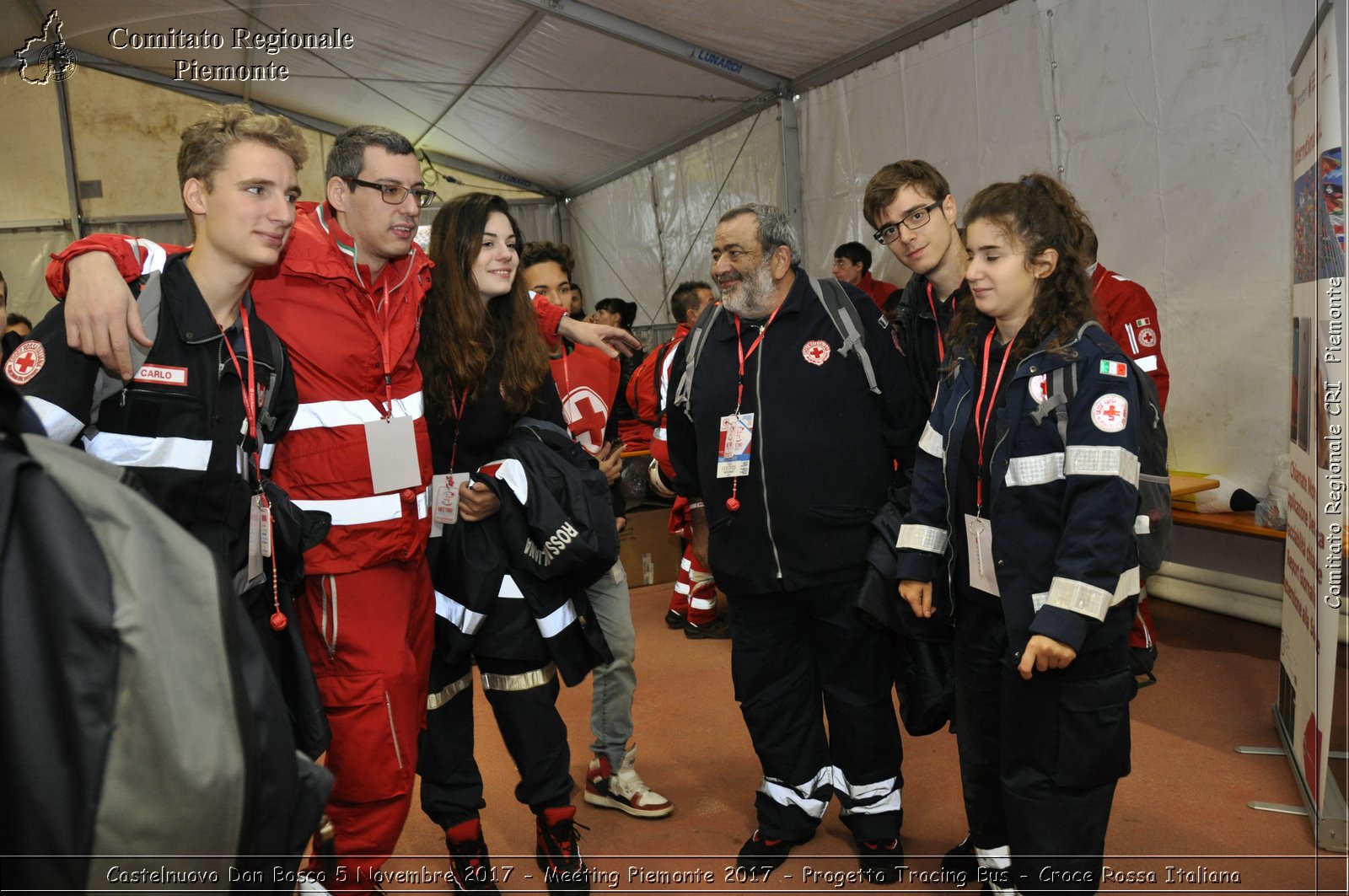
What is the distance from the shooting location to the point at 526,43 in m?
8.12

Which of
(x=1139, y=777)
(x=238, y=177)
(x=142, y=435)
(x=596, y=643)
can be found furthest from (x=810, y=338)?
(x=1139, y=777)

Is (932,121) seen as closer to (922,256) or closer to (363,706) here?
(922,256)

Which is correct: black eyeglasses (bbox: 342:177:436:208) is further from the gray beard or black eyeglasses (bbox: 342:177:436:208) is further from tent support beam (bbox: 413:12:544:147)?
tent support beam (bbox: 413:12:544:147)

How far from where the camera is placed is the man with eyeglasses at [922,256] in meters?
2.81

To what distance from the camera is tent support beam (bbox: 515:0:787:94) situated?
7.21 meters


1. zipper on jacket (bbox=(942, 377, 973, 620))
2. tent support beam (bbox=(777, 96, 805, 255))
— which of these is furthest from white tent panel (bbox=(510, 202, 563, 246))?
zipper on jacket (bbox=(942, 377, 973, 620))

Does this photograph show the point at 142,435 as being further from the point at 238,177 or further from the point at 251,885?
the point at 251,885

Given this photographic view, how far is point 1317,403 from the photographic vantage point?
2.79 metres

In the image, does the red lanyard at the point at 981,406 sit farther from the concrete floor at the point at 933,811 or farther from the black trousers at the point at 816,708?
the concrete floor at the point at 933,811

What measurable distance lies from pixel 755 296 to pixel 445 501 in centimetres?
109

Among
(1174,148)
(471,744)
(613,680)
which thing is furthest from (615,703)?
(1174,148)

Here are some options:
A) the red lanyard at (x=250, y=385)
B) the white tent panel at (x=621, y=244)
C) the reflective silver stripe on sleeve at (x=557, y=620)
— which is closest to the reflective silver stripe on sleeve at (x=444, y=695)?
the reflective silver stripe on sleeve at (x=557, y=620)

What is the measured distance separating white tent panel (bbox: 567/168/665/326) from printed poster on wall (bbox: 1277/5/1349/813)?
8001 mm

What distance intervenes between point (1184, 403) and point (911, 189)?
114 inches
